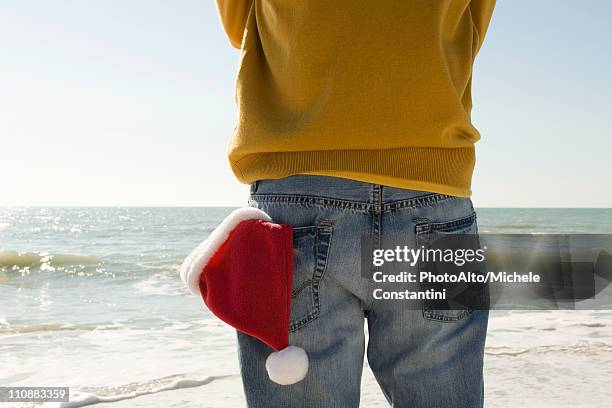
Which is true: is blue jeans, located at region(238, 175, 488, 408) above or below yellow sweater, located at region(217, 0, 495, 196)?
below

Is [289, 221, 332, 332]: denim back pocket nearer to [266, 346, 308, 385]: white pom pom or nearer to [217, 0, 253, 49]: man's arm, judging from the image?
[266, 346, 308, 385]: white pom pom

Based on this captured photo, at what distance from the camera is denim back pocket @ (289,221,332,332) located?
96cm

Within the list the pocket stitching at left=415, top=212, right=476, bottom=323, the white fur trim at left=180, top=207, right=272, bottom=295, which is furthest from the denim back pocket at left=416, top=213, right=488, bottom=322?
the white fur trim at left=180, top=207, right=272, bottom=295

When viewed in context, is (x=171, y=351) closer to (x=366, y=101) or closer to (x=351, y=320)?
(x=351, y=320)

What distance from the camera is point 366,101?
0.96 metres

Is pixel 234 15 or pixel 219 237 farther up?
pixel 234 15

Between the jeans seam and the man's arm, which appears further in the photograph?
the man's arm

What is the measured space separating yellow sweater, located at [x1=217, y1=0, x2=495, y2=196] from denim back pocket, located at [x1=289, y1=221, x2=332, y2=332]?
0.11 m

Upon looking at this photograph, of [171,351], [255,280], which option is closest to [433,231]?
[255,280]

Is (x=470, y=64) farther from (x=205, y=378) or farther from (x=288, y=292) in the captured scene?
(x=205, y=378)

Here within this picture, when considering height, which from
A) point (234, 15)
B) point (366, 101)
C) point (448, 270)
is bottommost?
point (448, 270)

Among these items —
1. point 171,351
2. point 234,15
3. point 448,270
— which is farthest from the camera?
point 171,351

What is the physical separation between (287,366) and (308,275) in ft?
0.47

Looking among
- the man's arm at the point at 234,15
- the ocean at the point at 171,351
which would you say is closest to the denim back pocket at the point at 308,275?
the man's arm at the point at 234,15
